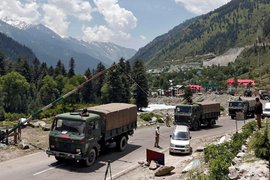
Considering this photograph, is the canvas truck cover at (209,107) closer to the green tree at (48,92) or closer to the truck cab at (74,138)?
the truck cab at (74,138)

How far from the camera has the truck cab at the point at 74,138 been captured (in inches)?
803

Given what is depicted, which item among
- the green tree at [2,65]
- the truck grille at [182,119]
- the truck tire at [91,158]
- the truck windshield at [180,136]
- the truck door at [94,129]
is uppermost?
the green tree at [2,65]

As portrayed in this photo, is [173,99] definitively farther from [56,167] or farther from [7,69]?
[56,167]

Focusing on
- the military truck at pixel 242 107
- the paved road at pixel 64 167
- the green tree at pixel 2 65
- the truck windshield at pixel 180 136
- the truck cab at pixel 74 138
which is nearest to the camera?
the paved road at pixel 64 167

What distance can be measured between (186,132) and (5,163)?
1289 cm

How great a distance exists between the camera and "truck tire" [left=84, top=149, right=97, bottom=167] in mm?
21297

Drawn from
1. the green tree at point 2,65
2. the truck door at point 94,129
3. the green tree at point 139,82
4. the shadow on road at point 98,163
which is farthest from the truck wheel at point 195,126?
the green tree at point 2,65

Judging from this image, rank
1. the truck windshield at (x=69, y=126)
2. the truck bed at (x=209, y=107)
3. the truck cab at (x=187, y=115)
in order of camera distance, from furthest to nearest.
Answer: the truck bed at (x=209, y=107), the truck cab at (x=187, y=115), the truck windshield at (x=69, y=126)

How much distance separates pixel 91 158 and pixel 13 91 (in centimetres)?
10162

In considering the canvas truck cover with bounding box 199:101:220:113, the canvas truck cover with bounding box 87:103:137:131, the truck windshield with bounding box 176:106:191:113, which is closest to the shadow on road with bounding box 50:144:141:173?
the canvas truck cover with bounding box 87:103:137:131

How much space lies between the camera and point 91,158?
21.7 metres

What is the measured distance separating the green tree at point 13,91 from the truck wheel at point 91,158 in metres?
98.9

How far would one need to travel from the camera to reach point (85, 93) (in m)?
117

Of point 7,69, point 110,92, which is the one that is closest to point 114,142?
point 110,92
